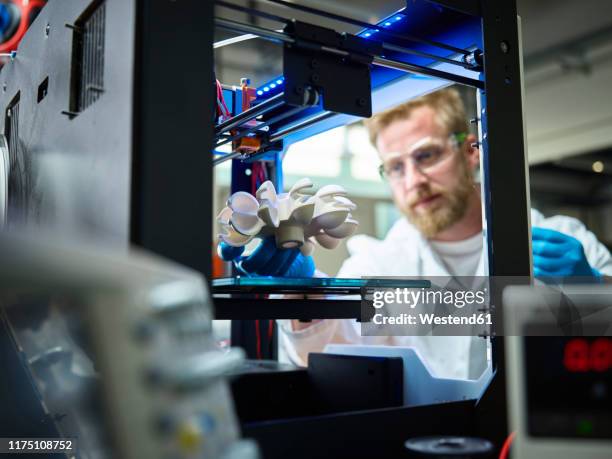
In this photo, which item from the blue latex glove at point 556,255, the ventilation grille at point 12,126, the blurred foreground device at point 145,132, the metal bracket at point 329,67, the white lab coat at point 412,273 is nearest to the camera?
the blurred foreground device at point 145,132

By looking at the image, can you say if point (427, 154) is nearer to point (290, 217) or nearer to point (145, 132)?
point (290, 217)

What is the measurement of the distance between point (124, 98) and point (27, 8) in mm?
876

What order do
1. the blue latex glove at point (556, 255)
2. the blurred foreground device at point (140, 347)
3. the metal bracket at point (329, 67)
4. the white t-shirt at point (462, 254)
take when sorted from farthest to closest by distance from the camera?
the white t-shirt at point (462, 254) < the blue latex glove at point (556, 255) < the metal bracket at point (329, 67) < the blurred foreground device at point (140, 347)

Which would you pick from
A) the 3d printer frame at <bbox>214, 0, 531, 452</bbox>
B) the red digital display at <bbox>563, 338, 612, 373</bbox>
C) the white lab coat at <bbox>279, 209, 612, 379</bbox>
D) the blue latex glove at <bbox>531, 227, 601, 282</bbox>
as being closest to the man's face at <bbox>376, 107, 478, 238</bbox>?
the white lab coat at <bbox>279, 209, 612, 379</bbox>

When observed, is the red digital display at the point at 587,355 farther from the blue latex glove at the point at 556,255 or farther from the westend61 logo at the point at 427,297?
the blue latex glove at the point at 556,255

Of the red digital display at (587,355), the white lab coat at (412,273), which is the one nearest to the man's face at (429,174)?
the white lab coat at (412,273)

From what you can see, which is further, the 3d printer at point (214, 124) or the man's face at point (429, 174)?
the man's face at point (429, 174)

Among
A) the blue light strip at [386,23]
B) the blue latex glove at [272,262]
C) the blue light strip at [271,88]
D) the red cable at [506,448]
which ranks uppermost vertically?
the blue light strip at [386,23]

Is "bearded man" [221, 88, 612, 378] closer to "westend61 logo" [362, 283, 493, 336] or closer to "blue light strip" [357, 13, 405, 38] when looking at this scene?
"westend61 logo" [362, 283, 493, 336]

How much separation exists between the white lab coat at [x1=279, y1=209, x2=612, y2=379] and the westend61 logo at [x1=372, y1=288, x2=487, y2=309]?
20.4 inches

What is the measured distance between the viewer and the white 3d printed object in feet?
2.41

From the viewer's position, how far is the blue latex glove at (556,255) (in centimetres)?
142

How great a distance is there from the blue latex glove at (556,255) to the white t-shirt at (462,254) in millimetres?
691

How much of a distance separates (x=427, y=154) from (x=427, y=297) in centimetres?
113
